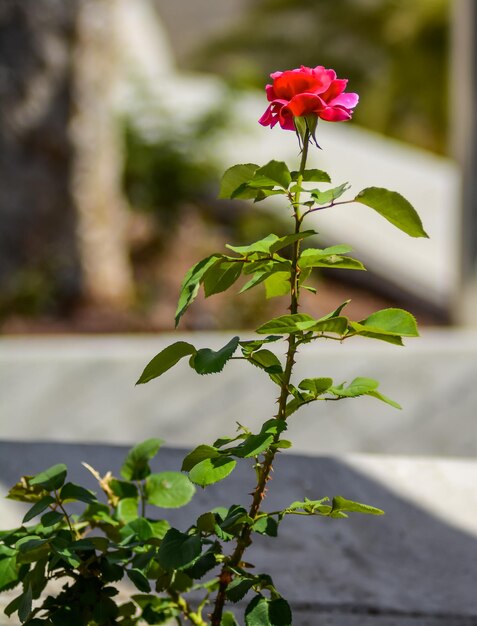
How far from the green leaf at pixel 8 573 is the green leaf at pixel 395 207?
745 millimetres

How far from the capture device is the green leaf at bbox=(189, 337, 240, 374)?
4.38ft

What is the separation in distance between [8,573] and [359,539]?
1003 millimetres

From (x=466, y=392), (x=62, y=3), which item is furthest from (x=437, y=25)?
(x=466, y=392)

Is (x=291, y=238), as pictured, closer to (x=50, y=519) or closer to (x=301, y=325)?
(x=301, y=325)

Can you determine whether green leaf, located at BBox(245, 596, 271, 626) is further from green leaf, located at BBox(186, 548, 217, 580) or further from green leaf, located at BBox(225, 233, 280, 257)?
green leaf, located at BBox(225, 233, 280, 257)

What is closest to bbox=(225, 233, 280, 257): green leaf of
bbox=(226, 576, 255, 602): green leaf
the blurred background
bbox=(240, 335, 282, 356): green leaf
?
bbox=(240, 335, 282, 356): green leaf

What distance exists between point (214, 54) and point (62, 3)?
890 centimetres

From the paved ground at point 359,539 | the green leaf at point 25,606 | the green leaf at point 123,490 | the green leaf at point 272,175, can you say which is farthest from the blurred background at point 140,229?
the green leaf at point 272,175

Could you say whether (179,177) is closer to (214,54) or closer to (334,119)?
(334,119)

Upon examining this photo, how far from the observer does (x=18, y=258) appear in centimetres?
568

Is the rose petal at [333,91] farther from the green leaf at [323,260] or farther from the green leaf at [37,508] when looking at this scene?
the green leaf at [37,508]

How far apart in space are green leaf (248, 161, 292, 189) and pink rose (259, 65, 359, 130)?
0.23 feet

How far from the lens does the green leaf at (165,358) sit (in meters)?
1.39

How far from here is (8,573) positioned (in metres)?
1.54
